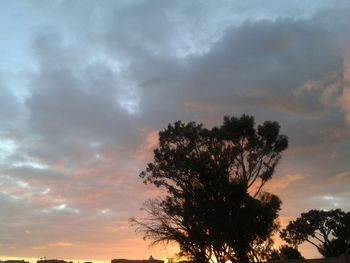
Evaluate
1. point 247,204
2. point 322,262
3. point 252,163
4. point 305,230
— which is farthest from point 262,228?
point 305,230

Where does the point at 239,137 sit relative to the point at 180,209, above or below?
above

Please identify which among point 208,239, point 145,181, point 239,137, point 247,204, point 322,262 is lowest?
point 322,262

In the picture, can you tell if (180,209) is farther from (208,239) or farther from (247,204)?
(247,204)

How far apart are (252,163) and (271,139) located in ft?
9.71

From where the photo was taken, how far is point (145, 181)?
45344 mm

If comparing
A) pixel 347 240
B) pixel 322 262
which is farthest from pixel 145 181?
pixel 347 240

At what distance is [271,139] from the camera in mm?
42938

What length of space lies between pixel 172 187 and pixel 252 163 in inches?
316

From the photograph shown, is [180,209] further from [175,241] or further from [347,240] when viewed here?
[347,240]

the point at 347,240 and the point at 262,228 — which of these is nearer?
the point at 262,228

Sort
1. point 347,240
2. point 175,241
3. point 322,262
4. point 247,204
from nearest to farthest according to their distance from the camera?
1. point 322,262
2. point 247,204
3. point 175,241
4. point 347,240

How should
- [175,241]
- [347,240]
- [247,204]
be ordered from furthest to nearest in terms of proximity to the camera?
1. [347,240]
2. [175,241]
3. [247,204]

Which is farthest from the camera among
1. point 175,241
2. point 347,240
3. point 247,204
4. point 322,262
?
point 347,240

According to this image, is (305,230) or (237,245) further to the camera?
(305,230)
